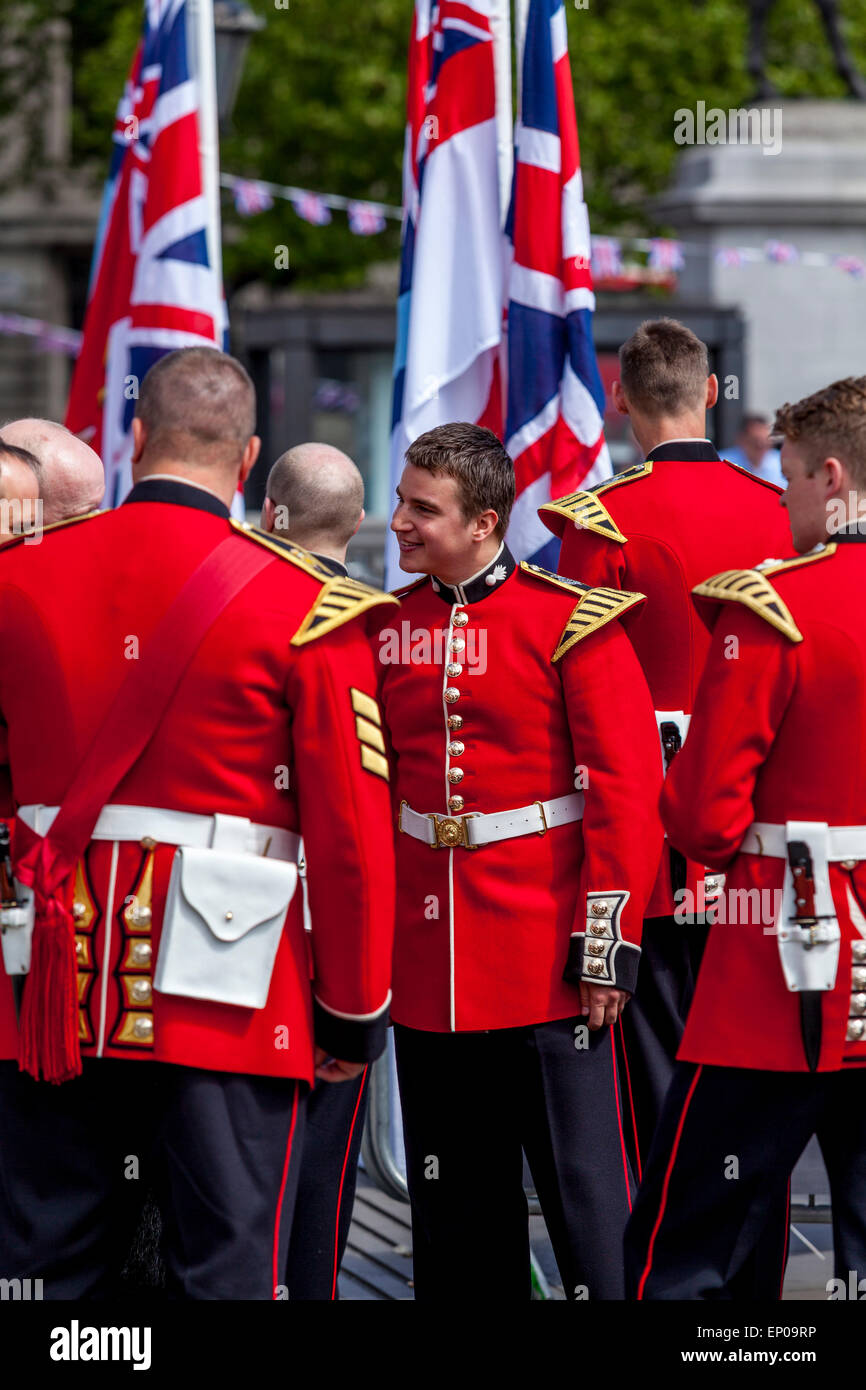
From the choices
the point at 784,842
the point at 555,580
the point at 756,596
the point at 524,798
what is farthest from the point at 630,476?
the point at 784,842

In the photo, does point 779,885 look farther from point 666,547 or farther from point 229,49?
point 229,49

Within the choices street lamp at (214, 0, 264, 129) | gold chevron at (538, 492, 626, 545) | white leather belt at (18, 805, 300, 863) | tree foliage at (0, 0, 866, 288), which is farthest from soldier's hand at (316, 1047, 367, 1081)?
tree foliage at (0, 0, 866, 288)

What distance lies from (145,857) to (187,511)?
54 cm

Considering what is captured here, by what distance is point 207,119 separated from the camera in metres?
7.43

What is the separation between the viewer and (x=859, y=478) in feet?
10.5

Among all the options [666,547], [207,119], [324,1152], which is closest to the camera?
[324,1152]

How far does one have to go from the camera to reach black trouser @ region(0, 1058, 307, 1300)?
9.78ft

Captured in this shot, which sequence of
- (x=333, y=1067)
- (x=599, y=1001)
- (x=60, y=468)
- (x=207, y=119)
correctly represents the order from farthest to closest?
(x=207, y=119) → (x=60, y=468) → (x=599, y=1001) → (x=333, y=1067)

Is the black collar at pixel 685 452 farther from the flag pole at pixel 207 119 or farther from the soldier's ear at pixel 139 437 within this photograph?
the flag pole at pixel 207 119

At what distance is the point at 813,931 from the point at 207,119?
520cm

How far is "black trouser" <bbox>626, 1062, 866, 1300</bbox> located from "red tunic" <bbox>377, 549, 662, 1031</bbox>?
0.53 meters

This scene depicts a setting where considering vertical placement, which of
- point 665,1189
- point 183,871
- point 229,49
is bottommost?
point 665,1189

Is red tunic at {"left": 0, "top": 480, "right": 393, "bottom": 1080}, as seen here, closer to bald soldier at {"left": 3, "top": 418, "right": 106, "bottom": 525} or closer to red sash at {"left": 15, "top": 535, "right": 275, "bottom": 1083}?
red sash at {"left": 15, "top": 535, "right": 275, "bottom": 1083}

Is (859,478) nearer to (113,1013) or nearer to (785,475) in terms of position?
(785,475)
